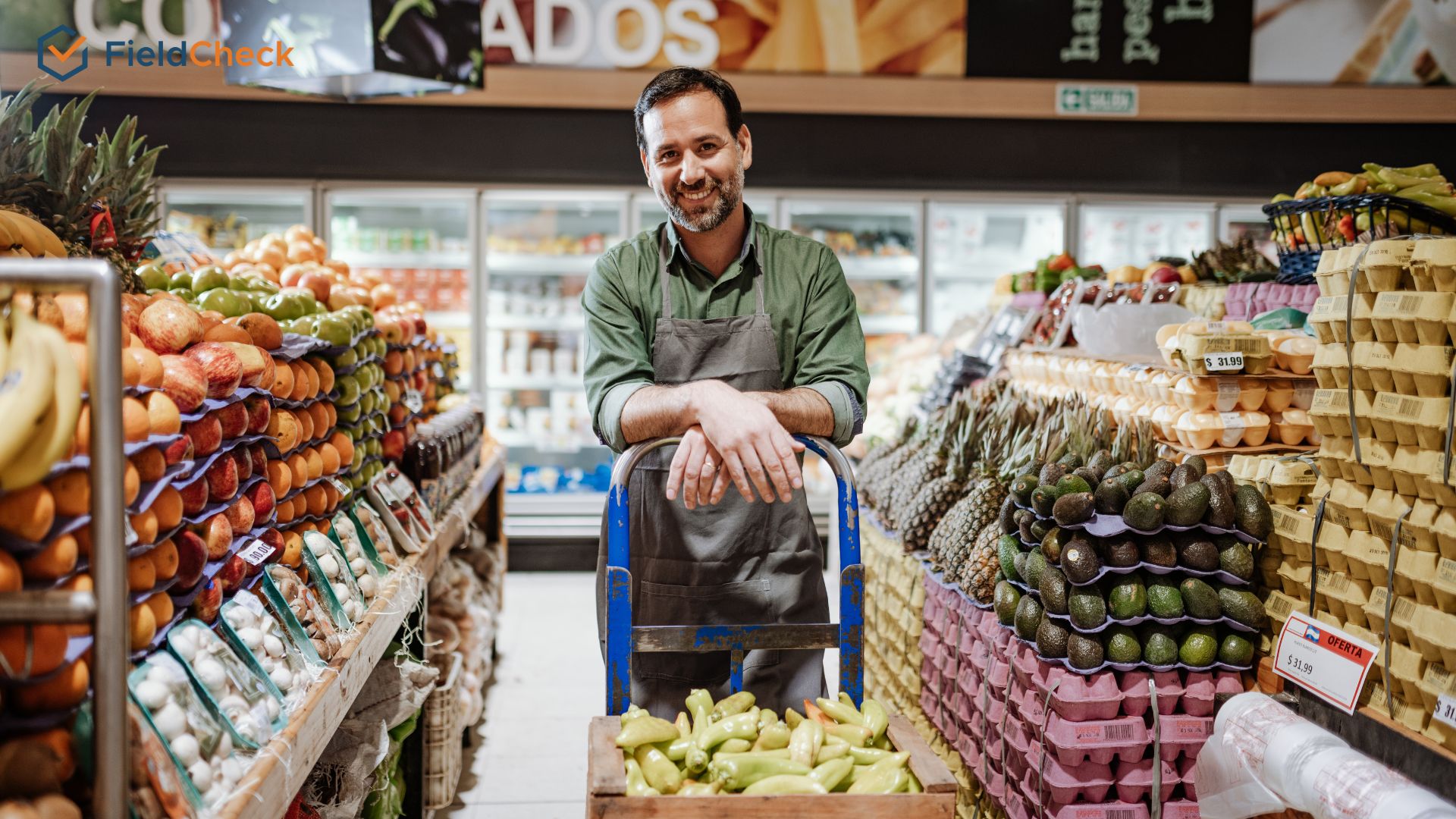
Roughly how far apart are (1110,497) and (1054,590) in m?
0.25

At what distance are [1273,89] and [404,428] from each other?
→ 575 cm

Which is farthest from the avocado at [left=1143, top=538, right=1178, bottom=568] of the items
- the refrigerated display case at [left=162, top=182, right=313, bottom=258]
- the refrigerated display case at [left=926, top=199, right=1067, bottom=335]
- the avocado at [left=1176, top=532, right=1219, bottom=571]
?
the refrigerated display case at [left=162, top=182, right=313, bottom=258]

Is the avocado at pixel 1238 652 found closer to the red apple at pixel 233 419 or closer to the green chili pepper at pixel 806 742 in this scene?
the green chili pepper at pixel 806 742

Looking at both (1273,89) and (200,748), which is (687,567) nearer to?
(200,748)

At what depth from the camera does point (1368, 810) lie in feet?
5.69

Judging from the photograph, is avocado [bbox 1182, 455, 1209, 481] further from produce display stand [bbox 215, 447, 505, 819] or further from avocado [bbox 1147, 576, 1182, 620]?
produce display stand [bbox 215, 447, 505, 819]

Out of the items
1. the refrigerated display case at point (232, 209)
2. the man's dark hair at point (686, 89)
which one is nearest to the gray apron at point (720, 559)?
the man's dark hair at point (686, 89)

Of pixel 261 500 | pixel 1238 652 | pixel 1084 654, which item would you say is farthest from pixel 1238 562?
pixel 261 500

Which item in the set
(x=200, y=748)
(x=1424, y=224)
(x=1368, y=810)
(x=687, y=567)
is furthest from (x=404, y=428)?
(x=1424, y=224)

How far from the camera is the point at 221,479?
1.77 m

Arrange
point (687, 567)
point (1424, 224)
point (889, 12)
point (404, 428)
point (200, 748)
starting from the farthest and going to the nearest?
point (889, 12), point (404, 428), point (1424, 224), point (687, 567), point (200, 748)

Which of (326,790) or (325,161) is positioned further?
(325,161)

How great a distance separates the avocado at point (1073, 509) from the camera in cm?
231

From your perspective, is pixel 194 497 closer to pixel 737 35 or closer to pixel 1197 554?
pixel 1197 554
